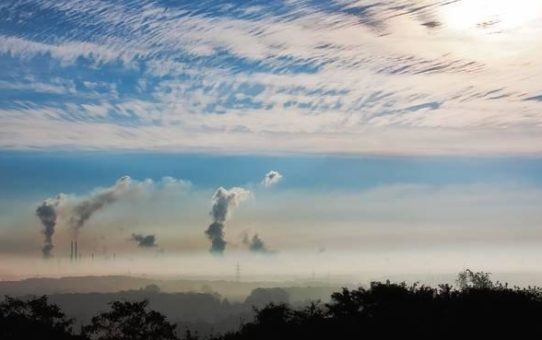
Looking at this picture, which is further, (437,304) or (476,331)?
(437,304)

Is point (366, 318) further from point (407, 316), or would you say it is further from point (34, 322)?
point (34, 322)

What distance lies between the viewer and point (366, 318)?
108875mm

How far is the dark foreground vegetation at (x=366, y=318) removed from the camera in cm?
8994

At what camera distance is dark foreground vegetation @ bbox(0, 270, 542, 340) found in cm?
8994

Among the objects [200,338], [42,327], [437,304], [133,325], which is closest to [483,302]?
[437,304]

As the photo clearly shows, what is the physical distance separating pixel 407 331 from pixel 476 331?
8512 mm

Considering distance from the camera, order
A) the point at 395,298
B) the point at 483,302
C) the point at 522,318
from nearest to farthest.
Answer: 1. the point at 522,318
2. the point at 483,302
3. the point at 395,298

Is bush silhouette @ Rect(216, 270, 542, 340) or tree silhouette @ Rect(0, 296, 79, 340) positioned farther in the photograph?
tree silhouette @ Rect(0, 296, 79, 340)

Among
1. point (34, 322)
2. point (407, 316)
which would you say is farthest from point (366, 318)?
point (34, 322)

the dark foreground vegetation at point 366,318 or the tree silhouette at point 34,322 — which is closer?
the dark foreground vegetation at point 366,318

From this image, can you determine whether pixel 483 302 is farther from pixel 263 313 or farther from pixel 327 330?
pixel 263 313

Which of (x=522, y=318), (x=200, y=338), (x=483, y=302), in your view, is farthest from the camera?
Result: (x=200, y=338)

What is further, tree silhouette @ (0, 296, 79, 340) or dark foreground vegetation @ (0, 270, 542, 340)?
tree silhouette @ (0, 296, 79, 340)

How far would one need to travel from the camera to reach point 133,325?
459ft
